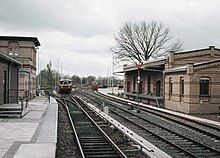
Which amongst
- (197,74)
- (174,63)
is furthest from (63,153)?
(174,63)

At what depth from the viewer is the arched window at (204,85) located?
27.6 metres

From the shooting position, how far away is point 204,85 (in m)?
27.7

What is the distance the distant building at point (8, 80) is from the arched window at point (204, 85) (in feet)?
47.9

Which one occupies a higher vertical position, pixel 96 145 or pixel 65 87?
pixel 65 87

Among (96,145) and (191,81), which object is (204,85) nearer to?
(191,81)

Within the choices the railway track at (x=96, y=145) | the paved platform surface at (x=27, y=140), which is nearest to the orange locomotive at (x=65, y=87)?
the paved platform surface at (x=27, y=140)

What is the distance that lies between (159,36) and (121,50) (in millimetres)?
7949

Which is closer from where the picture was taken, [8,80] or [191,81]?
[191,81]

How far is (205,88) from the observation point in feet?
90.9

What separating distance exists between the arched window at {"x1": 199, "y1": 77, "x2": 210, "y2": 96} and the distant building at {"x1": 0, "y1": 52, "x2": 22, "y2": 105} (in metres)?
14.6

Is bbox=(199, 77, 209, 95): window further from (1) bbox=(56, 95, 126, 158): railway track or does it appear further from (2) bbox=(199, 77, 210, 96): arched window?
(1) bbox=(56, 95, 126, 158): railway track

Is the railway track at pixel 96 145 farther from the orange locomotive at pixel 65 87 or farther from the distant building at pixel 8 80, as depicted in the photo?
the orange locomotive at pixel 65 87

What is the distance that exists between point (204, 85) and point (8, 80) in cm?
1533

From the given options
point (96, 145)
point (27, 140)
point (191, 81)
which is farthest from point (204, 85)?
point (27, 140)
